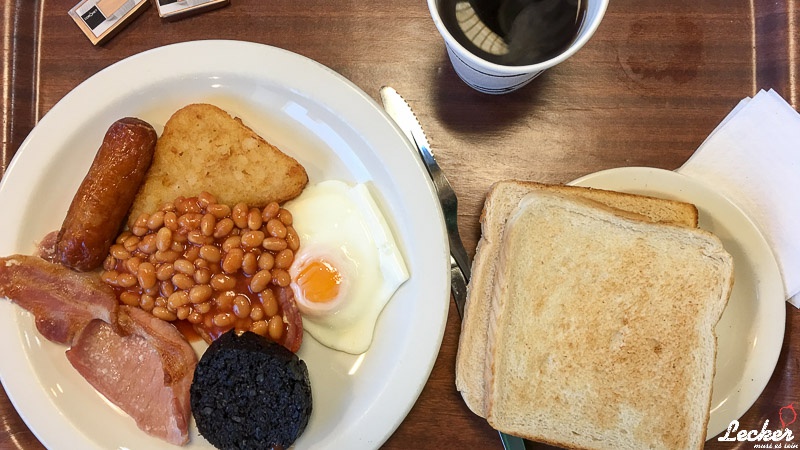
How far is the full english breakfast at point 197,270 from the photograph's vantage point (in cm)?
155

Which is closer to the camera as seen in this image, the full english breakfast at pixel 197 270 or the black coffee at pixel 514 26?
the black coffee at pixel 514 26

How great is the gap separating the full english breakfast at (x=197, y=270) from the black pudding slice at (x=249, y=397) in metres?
0.12

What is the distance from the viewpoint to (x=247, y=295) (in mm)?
1608

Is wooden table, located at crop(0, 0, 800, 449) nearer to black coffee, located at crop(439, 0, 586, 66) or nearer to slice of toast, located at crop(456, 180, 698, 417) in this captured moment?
slice of toast, located at crop(456, 180, 698, 417)

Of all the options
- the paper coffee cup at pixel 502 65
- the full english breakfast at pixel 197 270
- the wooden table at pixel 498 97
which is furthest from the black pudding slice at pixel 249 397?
the paper coffee cup at pixel 502 65

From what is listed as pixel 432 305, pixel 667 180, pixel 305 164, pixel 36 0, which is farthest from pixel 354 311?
pixel 36 0

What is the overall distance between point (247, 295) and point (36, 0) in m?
1.19

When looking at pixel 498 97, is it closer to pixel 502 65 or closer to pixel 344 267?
pixel 502 65

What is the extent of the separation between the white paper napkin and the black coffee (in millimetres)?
647

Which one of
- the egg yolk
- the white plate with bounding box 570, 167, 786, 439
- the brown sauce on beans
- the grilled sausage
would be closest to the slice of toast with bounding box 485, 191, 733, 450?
the white plate with bounding box 570, 167, 786, 439

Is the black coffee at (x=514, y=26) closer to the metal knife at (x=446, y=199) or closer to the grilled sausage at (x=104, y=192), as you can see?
the metal knife at (x=446, y=199)

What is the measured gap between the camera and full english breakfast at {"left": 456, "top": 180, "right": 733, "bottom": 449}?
1.47 meters

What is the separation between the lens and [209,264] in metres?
1.58

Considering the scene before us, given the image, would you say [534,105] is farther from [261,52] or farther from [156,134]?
[156,134]
